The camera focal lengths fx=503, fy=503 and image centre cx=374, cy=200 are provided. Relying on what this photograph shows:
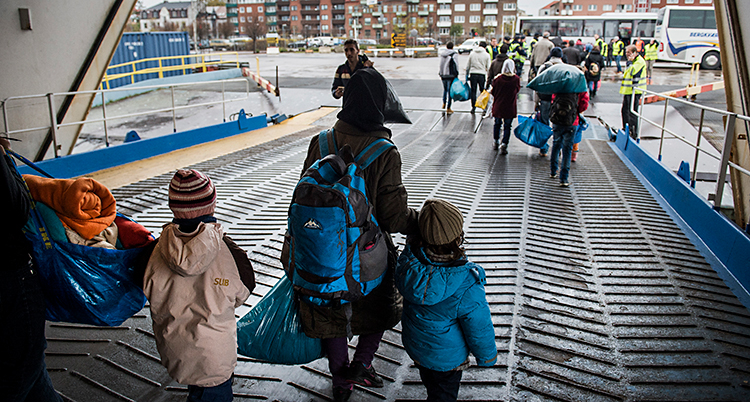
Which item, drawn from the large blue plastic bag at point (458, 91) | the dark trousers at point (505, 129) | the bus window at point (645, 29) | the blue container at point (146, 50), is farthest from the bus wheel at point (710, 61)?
the blue container at point (146, 50)

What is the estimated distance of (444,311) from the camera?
2.34m

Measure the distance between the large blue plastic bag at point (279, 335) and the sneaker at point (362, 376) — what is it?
8.0 inches

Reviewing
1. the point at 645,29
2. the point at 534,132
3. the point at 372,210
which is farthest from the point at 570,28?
the point at 372,210

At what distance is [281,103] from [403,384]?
13796mm

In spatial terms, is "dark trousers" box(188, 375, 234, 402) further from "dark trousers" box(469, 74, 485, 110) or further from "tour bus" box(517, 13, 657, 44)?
"tour bus" box(517, 13, 657, 44)

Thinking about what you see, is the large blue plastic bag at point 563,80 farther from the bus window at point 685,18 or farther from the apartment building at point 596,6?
the apartment building at point 596,6

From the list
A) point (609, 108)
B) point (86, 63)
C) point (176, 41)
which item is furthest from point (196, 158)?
point (176, 41)

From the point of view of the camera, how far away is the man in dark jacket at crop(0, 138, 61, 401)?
177 cm

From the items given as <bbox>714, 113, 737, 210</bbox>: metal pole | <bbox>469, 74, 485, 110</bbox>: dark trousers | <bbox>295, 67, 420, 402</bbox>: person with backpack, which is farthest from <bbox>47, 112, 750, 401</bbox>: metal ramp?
<bbox>469, 74, 485, 110</bbox>: dark trousers

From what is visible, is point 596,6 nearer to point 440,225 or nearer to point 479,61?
point 479,61

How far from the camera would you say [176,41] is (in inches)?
944

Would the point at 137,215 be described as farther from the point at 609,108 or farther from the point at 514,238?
the point at 609,108

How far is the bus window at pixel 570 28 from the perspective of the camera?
103ft

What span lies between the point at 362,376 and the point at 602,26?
34421 mm
